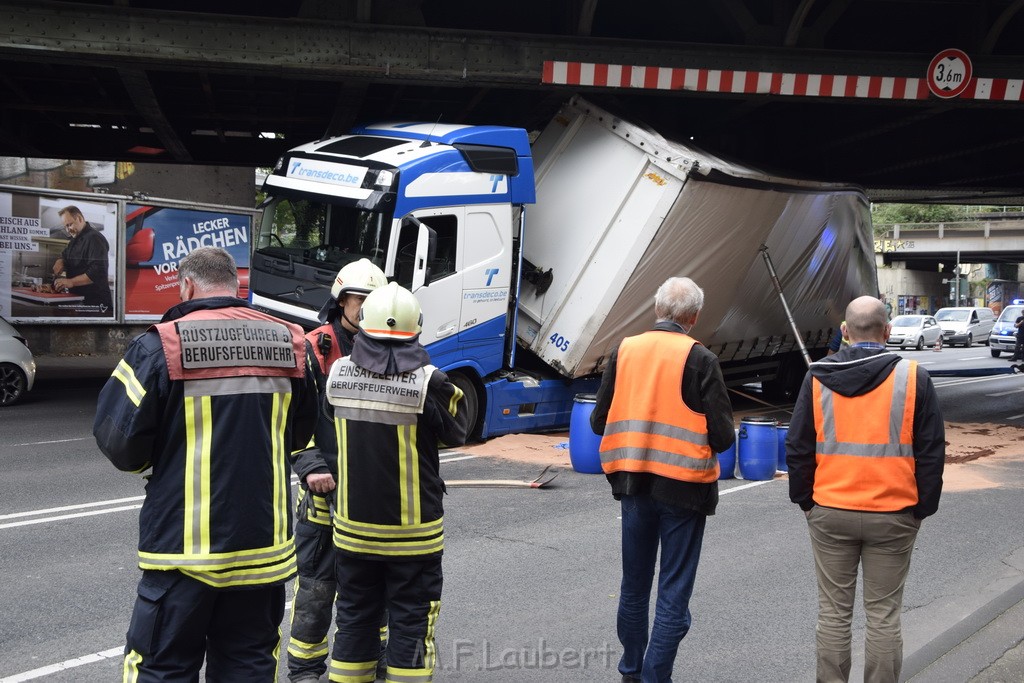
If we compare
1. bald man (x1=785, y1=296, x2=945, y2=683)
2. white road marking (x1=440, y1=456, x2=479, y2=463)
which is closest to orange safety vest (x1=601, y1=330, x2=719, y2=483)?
bald man (x1=785, y1=296, x2=945, y2=683)

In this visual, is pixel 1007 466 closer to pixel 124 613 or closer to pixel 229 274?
pixel 124 613

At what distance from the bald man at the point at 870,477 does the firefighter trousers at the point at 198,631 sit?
7.12ft

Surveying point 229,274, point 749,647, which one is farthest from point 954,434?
point 229,274

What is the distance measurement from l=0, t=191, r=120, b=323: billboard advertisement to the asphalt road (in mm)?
8838

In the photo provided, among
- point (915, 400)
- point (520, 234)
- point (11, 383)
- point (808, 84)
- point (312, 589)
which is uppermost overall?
point (808, 84)

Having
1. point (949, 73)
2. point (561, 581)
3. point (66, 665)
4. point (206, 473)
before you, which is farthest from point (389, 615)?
point (949, 73)

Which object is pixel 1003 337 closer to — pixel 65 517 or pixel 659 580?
pixel 65 517

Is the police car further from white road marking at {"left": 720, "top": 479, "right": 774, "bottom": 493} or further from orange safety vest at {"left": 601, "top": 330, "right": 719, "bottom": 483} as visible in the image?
orange safety vest at {"left": 601, "top": 330, "right": 719, "bottom": 483}

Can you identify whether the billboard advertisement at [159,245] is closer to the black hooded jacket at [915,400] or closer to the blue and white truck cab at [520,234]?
the blue and white truck cab at [520,234]

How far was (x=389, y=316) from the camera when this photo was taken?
367cm

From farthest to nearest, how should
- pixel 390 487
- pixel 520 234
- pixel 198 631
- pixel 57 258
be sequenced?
pixel 57 258
pixel 520 234
pixel 390 487
pixel 198 631

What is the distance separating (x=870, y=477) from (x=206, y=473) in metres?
2.49

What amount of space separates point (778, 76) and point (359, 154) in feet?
17.7

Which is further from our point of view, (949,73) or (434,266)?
(949,73)
